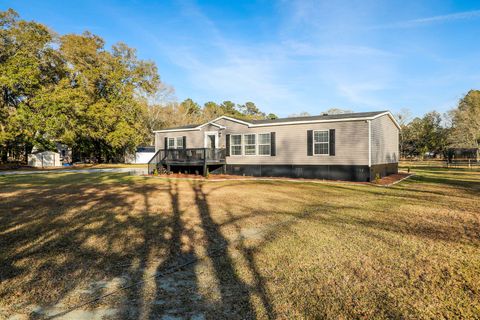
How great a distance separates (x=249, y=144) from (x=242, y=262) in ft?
51.4

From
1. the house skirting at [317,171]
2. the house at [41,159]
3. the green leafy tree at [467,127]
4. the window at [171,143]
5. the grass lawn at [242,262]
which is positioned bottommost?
the grass lawn at [242,262]

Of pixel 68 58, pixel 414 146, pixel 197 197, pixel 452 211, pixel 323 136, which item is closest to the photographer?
pixel 452 211

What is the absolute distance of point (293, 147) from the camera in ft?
59.9

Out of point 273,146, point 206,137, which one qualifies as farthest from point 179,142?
point 273,146

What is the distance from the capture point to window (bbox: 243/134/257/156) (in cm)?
1972

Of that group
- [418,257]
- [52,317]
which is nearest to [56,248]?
[52,317]

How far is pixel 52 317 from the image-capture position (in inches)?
116

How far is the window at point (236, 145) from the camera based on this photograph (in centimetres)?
2018

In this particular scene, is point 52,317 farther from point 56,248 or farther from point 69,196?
point 69,196

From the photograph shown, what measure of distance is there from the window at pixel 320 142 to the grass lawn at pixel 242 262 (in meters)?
9.02

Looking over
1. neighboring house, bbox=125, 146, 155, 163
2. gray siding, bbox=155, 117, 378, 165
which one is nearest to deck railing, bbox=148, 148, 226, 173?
gray siding, bbox=155, 117, 378, 165

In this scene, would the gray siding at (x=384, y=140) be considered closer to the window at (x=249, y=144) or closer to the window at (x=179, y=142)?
the window at (x=249, y=144)

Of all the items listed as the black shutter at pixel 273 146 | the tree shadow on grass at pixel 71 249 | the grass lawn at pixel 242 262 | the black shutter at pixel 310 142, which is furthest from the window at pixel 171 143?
the grass lawn at pixel 242 262

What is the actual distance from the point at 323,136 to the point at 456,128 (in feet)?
135
